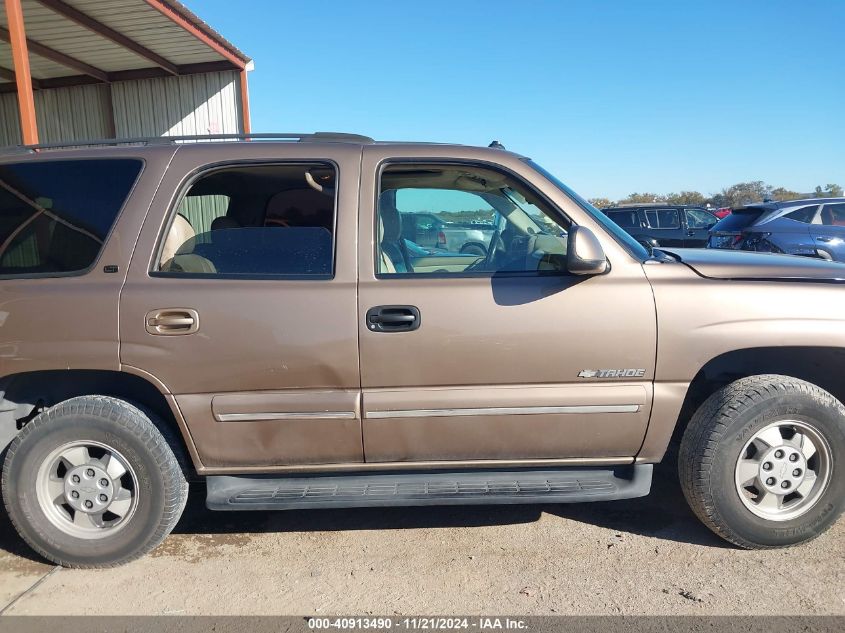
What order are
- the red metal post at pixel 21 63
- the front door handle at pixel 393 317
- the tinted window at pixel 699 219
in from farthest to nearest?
the tinted window at pixel 699 219, the red metal post at pixel 21 63, the front door handle at pixel 393 317

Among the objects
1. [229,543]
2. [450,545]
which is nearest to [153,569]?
[229,543]

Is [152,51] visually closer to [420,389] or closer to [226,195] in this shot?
[226,195]

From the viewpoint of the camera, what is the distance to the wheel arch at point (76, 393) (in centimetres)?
293

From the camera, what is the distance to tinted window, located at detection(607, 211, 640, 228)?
1445 centimetres

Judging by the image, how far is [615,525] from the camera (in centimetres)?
333

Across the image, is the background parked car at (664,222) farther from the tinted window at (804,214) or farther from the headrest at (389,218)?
the headrest at (389,218)

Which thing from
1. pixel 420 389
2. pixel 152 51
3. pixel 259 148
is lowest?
pixel 420 389

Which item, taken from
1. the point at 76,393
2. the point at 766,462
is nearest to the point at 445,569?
the point at 766,462

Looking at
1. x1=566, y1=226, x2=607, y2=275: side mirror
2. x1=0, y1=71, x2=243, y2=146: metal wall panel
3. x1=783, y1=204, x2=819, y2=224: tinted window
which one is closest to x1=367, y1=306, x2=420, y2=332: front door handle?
x1=566, y1=226, x2=607, y2=275: side mirror

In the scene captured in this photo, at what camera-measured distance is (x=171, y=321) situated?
276 cm

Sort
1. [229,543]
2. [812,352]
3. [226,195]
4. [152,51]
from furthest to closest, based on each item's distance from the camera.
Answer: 1. [152,51]
2. [226,195]
3. [229,543]
4. [812,352]

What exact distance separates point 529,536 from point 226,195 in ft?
8.23

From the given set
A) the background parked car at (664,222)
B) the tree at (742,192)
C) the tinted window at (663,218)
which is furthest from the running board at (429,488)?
the tree at (742,192)

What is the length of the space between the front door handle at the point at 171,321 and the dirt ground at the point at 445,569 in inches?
45.9
